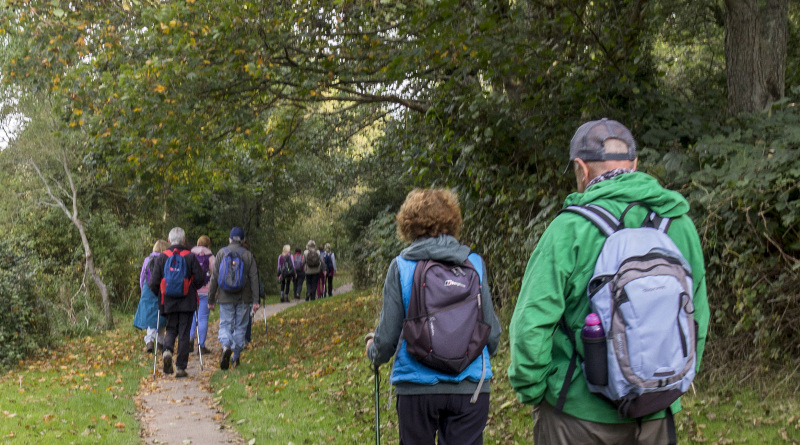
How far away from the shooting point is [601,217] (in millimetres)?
2568

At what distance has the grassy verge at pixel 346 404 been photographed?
5668mm

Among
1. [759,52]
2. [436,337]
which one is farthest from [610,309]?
[759,52]

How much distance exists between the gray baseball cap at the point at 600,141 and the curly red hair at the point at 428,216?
1235mm

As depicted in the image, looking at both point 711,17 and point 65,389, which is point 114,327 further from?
point 711,17

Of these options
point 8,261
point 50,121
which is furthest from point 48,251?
point 8,261

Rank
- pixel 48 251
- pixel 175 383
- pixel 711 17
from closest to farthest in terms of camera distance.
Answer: pixel 175 383 < pixel 711 17 < pixel 48 251

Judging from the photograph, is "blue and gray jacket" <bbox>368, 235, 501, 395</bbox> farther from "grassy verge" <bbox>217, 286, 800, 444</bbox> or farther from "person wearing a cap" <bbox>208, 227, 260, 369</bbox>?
"person wearing a cap" <bbox>208, 227, 260, 369</bbox>

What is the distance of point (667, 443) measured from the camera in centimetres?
262

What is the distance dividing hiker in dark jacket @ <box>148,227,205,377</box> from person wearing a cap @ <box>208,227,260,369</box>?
0.28m

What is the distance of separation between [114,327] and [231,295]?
8.29m

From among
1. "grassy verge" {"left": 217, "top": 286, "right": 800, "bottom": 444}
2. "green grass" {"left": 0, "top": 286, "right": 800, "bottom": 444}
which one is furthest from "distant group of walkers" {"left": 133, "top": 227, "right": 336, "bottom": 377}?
"grassy verge" {"left": 217, "top": 286, "right": 800, "bottom": 444}

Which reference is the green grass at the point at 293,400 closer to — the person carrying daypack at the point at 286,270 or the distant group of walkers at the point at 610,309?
the distant group of walkers at the point at 610,309

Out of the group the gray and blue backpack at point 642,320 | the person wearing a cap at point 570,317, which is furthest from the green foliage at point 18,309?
the gray and blue backpack at point 642,320

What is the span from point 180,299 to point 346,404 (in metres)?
3.26
